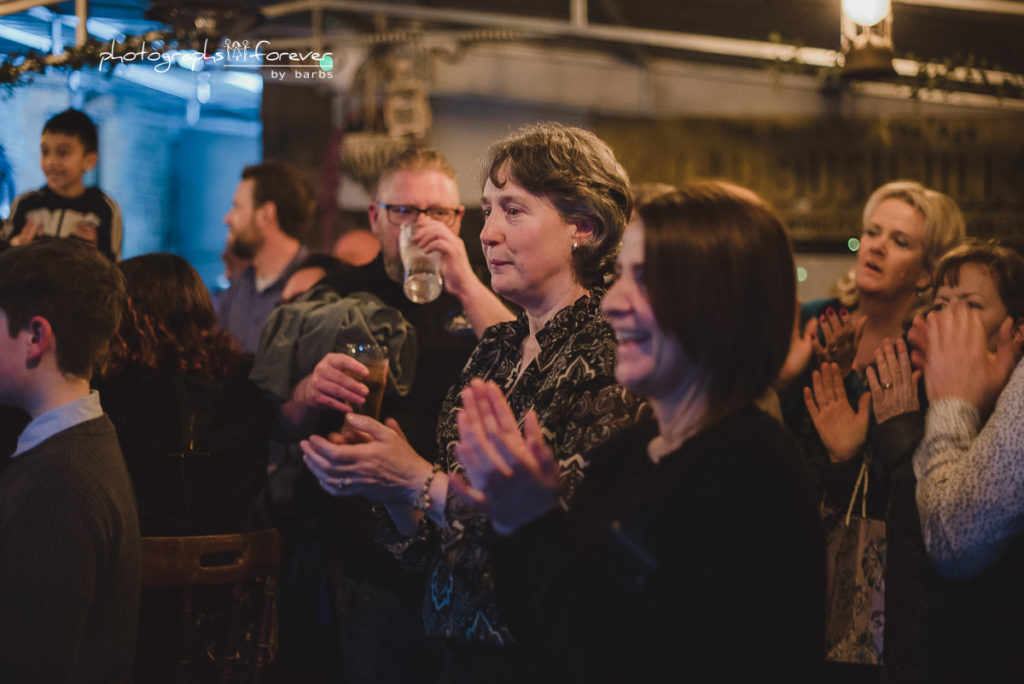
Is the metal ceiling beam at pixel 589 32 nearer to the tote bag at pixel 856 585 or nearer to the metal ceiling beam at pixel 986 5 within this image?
the metal ceiling beam at pixel 986 5

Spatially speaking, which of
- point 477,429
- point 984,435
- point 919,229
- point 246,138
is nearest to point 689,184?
point 477,429

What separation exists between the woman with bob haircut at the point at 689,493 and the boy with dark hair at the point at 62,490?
83cm

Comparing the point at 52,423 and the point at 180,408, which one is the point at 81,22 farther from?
the point at 52,423

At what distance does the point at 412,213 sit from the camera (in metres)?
2.56

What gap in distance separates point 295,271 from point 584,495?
8.95 feet

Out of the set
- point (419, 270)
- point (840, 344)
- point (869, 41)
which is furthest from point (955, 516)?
point (869, 41)

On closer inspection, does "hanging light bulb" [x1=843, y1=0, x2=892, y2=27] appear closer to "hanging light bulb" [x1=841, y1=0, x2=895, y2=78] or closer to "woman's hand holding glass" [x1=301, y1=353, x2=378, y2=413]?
"hanging light bulb" [x1=841, y1=0, x2=895, y2=78]

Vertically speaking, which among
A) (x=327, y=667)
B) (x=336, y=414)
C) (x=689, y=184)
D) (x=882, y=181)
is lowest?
(x=327, y=667)

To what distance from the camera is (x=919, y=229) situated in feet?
9.33

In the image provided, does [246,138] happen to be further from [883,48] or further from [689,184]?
[689,184]

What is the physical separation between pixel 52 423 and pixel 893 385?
181 centimetres

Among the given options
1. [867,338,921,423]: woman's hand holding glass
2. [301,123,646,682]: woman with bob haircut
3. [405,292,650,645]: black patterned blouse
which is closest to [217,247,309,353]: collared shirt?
[301,123,646,682]: woman with bob haircut

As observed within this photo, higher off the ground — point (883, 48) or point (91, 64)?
point (883, 48)

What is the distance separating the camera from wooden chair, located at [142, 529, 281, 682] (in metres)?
2.07
